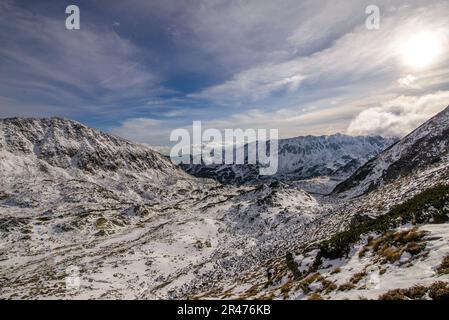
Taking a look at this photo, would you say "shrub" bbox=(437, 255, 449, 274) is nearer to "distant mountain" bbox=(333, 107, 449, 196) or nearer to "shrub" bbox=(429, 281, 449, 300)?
"shrub" bbox=(429, 281, 449, 300)

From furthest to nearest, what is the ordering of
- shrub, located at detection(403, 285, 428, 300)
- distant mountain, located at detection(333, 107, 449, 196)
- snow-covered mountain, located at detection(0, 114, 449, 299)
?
distant mountain, located at detection(333, 107, 449, 196) < snow-covered mountain, located at detection(0, 114, 449, 299) < shrub, located at detection(403, 285, 428, 300)

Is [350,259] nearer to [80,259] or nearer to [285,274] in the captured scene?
[285,274]

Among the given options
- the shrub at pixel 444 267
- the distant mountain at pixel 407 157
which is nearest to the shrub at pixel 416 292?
the shrub at pixel 444 267

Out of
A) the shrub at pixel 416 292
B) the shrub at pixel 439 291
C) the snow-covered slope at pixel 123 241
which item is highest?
the shrub at pixel 439 291

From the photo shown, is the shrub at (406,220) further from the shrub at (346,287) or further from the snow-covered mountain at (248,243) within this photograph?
the shrub at (346,287)

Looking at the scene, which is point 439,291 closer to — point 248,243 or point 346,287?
point 346,287

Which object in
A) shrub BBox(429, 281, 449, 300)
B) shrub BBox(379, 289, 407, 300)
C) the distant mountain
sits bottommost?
shrub BBox(379, 289, 407, 300)

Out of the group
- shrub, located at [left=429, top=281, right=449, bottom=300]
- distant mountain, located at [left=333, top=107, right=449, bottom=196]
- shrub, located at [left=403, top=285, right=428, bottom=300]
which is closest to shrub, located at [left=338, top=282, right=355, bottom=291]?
shrub, located at [left=403, top=285, right=428, bottom=300]

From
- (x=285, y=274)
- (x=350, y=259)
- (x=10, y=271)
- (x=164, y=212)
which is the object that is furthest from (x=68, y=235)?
(x=350, y=259)

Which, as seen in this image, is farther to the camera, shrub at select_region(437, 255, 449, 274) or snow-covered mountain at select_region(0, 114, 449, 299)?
snow-covered mountain at select_region(0, 114, 449, 299)

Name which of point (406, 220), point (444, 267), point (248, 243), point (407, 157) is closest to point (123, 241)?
point (248, 243)
